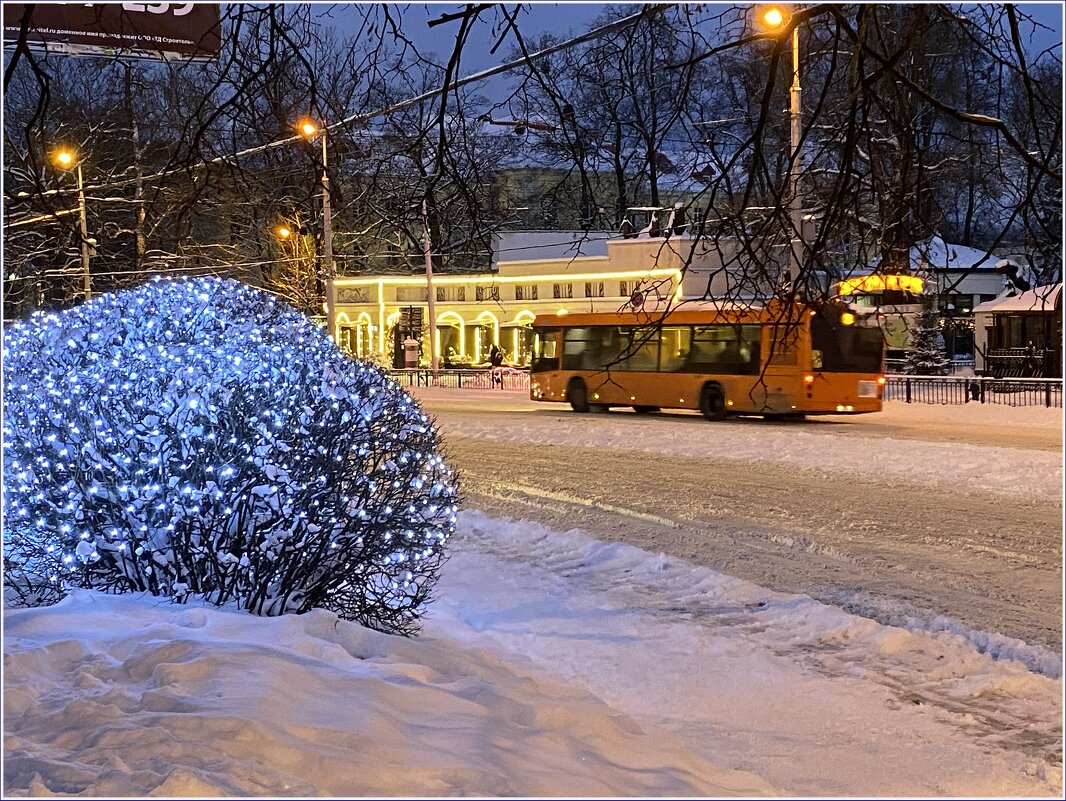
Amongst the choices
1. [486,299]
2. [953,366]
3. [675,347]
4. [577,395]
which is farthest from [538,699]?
[486,299]

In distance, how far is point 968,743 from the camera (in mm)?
6148

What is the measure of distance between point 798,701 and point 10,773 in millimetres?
4419

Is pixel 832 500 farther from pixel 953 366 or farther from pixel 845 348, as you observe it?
pixel 953 366

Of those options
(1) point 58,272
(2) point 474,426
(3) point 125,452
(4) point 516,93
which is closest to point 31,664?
(3) point 125,452

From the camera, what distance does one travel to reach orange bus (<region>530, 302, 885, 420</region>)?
25641 millimetres

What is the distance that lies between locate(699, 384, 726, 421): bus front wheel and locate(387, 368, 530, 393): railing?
15.6 m

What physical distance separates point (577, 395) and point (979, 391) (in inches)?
410

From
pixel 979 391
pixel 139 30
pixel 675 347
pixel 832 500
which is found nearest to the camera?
pixel 139 30

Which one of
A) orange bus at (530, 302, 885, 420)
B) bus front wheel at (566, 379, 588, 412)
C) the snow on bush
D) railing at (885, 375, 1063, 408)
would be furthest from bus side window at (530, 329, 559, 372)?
the snow on bush

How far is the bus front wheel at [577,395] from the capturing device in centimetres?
3070

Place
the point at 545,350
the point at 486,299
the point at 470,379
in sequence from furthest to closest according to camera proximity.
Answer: the point at 486,299 → the point at 470,379 → the point at 545,350

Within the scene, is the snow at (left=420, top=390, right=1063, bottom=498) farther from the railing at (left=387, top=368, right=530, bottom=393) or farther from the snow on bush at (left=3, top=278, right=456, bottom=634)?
the railing at (left=387, top=368, right=530, bottom=393)

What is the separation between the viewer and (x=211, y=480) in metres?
6.80

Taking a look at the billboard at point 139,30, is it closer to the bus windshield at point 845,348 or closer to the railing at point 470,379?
the bus windshield at point 845,348
